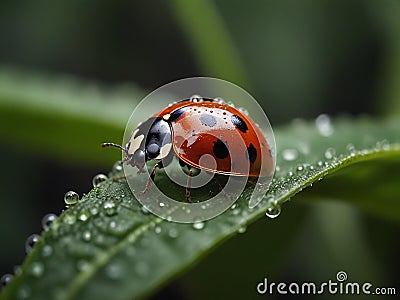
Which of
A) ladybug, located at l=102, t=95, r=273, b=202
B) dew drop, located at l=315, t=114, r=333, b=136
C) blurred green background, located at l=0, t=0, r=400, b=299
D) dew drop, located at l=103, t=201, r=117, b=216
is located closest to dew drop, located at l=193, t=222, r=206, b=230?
dew drop, located at l=103, t=201, r=117, b=216

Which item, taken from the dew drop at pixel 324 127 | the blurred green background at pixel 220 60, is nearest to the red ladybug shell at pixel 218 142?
the dew drop at pixel 324 127

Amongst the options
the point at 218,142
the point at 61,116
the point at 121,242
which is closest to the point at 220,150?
the point at 218,142

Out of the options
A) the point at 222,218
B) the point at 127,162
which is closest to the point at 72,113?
the point at 127,162

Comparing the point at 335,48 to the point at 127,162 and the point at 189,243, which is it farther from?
the point at 189,243

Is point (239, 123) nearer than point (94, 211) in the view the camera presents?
No

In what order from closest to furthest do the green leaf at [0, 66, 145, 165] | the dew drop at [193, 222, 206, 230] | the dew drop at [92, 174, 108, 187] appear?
1. the dew drop at [193, 222, 206, 230]
2. the dew drop at [92, 174, 108, 187]
3. the green leaf at [0, 66, 145, 165]

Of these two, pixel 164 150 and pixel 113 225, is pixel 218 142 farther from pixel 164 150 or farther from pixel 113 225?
pixel 113 225

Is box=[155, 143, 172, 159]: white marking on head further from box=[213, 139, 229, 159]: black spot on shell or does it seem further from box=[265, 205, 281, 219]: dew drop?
box=[265, 205, 281, 219]: dew drop
